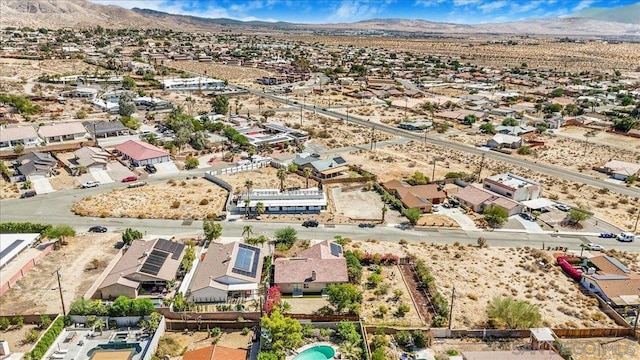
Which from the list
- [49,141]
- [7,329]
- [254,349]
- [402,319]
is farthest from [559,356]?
[49,141]

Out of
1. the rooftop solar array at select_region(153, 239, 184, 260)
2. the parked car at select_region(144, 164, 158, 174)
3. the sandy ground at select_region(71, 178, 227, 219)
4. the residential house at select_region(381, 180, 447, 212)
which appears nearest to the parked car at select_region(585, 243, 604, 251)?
the residential house at select_region(381, 180, 447, 212)

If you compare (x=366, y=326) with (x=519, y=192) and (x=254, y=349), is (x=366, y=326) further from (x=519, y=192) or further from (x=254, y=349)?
(x=519, y=192)

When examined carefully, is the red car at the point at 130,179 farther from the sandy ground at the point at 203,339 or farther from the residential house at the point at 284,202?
the sandy ground at the point at 203,339

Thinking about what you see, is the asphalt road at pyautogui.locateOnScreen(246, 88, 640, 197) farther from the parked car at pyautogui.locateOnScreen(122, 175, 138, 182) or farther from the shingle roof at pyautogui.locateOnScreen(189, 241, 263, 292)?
the shingle roof at pyautogui.locateOnScreen(189, 241, 263, 292)

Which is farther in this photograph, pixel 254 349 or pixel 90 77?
pixel 90 77

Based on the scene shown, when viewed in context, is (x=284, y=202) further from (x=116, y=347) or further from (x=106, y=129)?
(x=106, y=129)

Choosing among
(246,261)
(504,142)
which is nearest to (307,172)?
(246,261)
